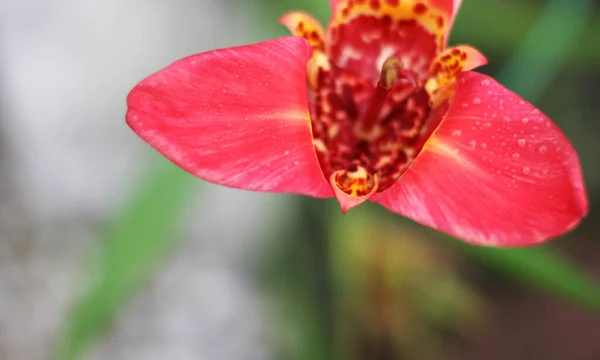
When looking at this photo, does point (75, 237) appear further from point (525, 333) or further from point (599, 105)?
point (599, 105)

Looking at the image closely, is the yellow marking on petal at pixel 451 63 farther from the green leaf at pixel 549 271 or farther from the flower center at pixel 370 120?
the green leaf at pixel 549 271

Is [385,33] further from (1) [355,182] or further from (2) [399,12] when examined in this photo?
(1) [355,182]

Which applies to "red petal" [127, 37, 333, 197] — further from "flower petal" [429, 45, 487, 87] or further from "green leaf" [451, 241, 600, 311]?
"green leaf" [451, 241, 600, 311]

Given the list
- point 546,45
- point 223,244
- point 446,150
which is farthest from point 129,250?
point 546,45

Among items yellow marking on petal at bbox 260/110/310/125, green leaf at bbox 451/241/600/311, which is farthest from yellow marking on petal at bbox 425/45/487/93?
green leaf at bbox 451/241/600/311

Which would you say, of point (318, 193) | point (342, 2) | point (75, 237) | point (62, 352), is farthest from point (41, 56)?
point (318, 193)

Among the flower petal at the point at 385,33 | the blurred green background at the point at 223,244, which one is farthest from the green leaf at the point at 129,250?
the flower petal at the point at 385,33
